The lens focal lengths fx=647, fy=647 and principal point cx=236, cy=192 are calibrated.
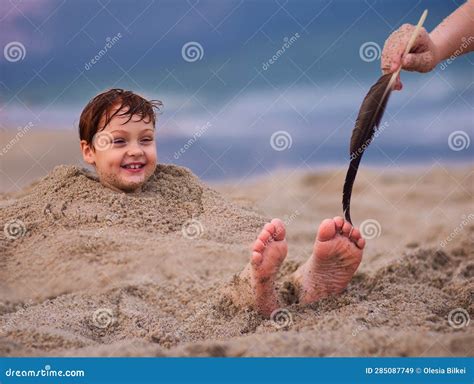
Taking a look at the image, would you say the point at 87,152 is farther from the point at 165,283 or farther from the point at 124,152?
the point at 165,283

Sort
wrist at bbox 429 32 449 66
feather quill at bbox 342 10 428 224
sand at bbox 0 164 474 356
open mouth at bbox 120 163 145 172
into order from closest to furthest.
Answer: sand at bbox 0 164 474 356, feather quill at bbox 342 10 428 224, wrist at bbox 429 32 449 66, open mouth at bbox 120 163 145 172

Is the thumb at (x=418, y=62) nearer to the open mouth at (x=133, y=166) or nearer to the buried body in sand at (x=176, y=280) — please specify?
the buried body in sand at (x=176, y=280)

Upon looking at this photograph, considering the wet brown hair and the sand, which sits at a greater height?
the wet brown hair

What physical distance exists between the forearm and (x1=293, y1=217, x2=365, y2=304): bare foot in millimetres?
553

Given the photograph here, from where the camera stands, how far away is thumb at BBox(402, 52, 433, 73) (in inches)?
64.5

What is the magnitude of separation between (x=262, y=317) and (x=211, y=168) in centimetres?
49

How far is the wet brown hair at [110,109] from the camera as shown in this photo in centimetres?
183

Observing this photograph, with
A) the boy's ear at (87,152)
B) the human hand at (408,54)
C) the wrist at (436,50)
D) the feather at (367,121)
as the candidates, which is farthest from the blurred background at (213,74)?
the feather at (367,121)

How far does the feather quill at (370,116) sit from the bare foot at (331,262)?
7cm

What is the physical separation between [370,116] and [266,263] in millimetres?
450

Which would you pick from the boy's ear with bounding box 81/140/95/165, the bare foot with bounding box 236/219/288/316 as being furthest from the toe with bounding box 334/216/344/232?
the boy's ear with bounding box 81/140/95/165

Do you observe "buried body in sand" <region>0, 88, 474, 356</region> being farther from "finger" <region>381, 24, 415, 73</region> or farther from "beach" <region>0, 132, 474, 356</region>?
"finger" <region>381, 24, 415, 73</region>
